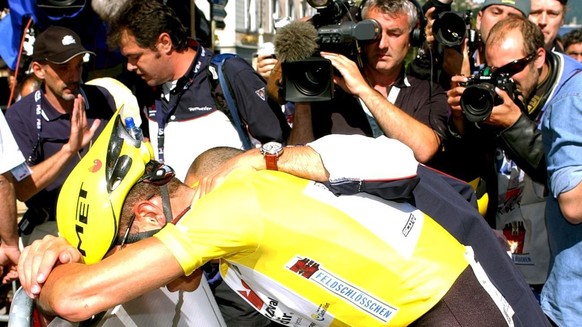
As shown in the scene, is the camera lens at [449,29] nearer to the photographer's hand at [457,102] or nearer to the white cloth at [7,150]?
the photographer's hand at [457,102]

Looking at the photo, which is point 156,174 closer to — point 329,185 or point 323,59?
point 329,185

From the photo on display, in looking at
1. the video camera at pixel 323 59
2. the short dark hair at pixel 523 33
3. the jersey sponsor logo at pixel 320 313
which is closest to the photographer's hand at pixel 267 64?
the video camera at pixel 323 59

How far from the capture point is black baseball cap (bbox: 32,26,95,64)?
172 inches

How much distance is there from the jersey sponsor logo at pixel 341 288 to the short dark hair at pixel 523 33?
147cm

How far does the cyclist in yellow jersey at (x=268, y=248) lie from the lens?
185 centimetres

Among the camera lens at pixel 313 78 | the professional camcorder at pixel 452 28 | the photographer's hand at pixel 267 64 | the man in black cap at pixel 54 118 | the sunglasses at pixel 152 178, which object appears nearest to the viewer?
the sunglasses at pixel 152 178

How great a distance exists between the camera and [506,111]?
2.87 m

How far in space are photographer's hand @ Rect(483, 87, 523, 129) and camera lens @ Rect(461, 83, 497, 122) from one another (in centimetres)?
3

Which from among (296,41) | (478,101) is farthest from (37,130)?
(478,101)

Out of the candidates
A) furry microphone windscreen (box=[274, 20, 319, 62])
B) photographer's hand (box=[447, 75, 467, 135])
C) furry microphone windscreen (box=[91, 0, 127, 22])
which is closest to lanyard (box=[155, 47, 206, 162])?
furry microphone windscreen (box=[91, 0, 127, 22])


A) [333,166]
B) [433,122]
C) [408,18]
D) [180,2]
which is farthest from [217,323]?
[180,2]

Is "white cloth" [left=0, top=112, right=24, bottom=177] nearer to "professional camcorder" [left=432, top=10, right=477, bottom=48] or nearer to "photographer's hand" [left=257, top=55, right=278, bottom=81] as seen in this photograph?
"photographer's hand" [left=257, top=55, right=278, bottom=81]

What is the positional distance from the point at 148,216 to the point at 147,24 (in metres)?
1.78

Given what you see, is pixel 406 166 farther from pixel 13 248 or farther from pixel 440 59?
pixel 13 248
